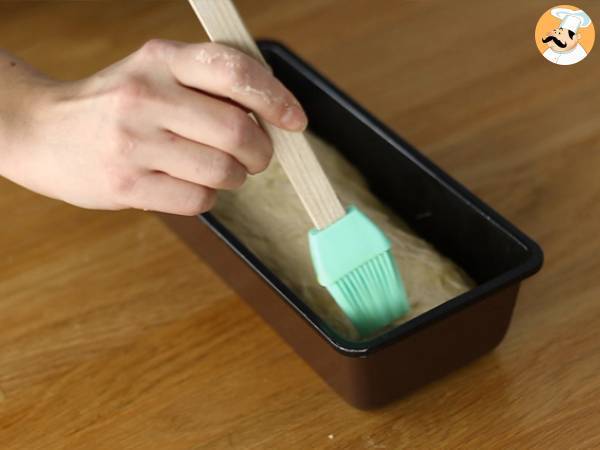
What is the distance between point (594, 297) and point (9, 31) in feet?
2.63

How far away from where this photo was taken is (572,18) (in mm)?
1052

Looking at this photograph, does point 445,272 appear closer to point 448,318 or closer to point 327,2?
point 448,318

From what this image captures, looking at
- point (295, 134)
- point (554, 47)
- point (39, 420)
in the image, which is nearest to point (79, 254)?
point (39, 420)

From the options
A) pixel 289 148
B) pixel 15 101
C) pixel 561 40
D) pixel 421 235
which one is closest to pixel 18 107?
pixel 15 101

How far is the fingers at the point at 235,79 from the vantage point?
2.04 feet

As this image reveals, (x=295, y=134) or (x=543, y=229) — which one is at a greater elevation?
(x=295, y=134)

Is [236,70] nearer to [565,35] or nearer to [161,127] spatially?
[161,127]

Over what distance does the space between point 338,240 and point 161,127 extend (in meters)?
0.17

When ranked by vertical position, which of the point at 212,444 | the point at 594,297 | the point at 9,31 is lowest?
the point at 594,297

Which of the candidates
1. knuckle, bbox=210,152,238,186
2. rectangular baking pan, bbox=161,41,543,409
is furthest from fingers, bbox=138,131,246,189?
rectangular baking pan, bbox=161,41,543,409

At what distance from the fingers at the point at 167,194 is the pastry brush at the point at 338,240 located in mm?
69

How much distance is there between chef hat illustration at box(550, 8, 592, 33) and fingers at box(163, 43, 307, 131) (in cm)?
50

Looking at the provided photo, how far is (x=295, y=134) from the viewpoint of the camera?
67 centimetres

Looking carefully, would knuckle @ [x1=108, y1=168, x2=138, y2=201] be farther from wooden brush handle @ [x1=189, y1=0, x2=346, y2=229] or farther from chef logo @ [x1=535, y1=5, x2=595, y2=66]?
chef logo @ [x1=535, y1=5, x2=595, y2=66]
